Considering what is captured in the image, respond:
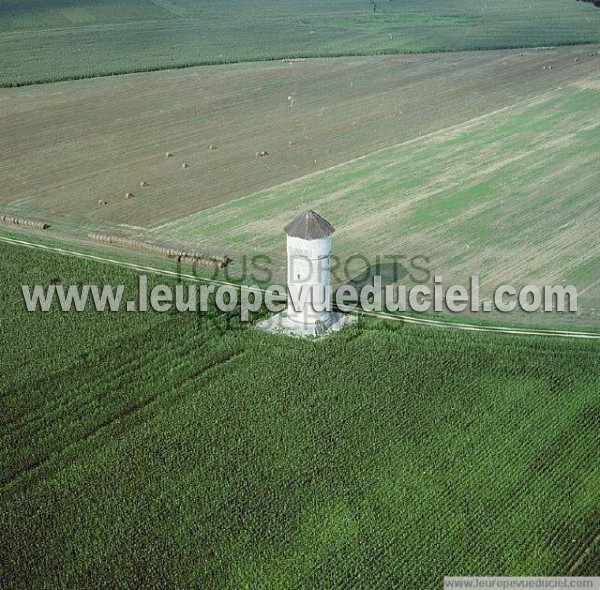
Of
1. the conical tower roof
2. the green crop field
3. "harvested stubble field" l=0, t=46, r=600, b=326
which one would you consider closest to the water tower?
the conical tower roof

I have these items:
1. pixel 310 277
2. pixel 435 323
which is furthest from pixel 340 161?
pixel 310 277

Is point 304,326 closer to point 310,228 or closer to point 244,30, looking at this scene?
point 310,228

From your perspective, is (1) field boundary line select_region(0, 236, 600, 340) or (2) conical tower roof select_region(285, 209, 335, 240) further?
(1) field boundary line select_region(0, 236, 600, 340)

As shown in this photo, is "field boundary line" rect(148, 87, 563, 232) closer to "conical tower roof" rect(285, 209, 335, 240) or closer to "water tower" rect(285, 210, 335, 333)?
"water tower" rect(285, 210, 335, 333)

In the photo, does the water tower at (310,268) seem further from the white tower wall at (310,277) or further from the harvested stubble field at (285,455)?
the harvested stubble field at (285,455)

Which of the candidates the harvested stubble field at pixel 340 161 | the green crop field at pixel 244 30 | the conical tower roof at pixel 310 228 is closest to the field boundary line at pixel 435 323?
the harvested stubble field at pixel 340 161
